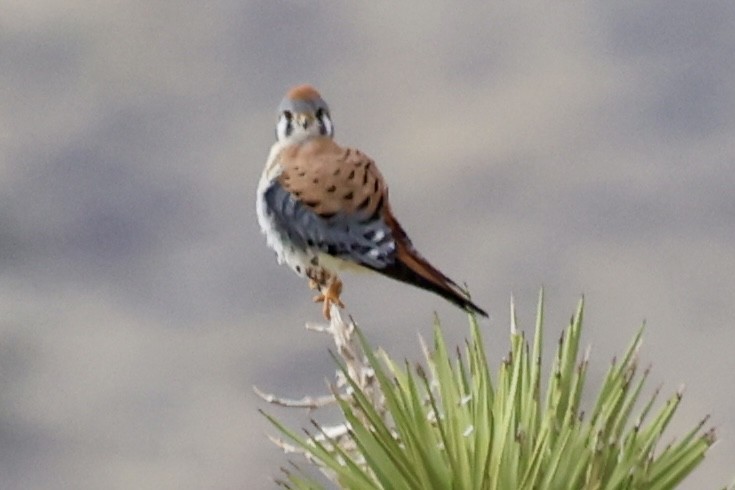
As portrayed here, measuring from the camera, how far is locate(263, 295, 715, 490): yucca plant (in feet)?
17.7

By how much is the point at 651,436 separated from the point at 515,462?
2.26 feet

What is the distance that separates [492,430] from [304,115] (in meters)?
1.86

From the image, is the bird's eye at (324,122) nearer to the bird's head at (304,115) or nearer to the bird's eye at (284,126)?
the bird's head at (304,115)

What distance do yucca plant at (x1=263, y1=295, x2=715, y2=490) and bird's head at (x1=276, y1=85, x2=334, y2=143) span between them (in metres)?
1.05

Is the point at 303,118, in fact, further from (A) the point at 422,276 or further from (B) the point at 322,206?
(A) the point at 422,276

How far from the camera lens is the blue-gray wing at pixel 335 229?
629 centimetres

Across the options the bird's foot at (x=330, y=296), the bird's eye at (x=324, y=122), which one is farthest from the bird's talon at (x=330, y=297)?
the bird's eye at (x=324, y=122)

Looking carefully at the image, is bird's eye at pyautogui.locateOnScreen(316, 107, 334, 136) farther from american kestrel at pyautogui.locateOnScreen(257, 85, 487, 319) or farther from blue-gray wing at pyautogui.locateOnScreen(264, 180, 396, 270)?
blue-gray wing at pyautogui.locateOnScreen(264, 180, 396, 270)

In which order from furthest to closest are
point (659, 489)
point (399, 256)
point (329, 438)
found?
1. point (399, 256)
2. point (659, 489)
3. point (329, 438)

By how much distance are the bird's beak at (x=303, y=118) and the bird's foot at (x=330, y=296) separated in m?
0.75

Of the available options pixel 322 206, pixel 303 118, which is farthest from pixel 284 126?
pixel 322 206

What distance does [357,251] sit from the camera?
6.31 metres

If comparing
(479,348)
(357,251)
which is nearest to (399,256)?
(357,251)

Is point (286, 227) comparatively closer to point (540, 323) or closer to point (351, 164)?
point (351, 164)
